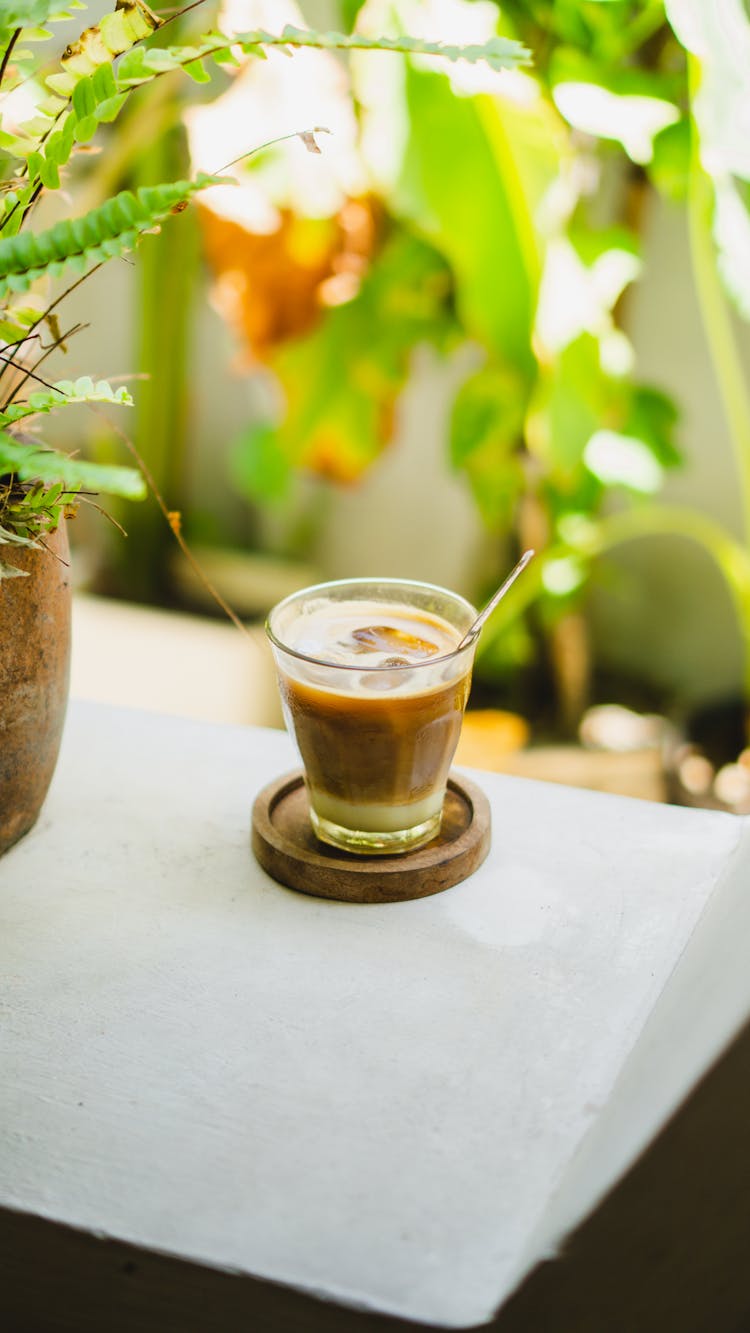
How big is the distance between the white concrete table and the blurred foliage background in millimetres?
813

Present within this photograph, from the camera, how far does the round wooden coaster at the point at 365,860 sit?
716mm

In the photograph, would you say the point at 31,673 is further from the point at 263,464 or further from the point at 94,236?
the point at 263,464

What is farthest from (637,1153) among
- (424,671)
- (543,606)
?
(543,606)

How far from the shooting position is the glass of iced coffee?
0.68 metres

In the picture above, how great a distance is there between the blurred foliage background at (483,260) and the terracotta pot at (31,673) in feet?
2.54

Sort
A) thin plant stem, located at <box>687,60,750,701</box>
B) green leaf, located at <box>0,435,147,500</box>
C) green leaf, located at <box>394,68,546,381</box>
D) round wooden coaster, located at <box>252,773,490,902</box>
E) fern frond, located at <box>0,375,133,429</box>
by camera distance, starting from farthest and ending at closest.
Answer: green leaf, located at <box>394,68,546,381</box> < thin plant stem, located at <box>687,60,750,701</box> < round wooden coaster, located at <box>252,773,490,902</box> < fern frond, located at <box>0,375,133,429</box> < green leaf, located at <box>0,435,147,500</box>

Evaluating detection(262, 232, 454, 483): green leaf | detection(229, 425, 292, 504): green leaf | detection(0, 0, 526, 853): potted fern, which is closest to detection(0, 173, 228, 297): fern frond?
detection(0, 0, 526, 853): potted fern

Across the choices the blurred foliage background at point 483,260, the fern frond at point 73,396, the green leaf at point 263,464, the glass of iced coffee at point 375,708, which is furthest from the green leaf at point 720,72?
the green leaf at point 263,464

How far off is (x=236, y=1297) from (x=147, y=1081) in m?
0.13

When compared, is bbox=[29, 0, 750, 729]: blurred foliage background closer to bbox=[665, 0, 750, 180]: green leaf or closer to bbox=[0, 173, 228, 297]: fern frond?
bbox=[665, 0, 750, 180]: green leaf

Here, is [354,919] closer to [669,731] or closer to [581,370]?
[581,370]

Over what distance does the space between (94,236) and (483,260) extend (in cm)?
106

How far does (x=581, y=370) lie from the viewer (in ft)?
5.12

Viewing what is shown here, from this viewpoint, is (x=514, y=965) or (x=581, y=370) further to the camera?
(x=581, y=370)
